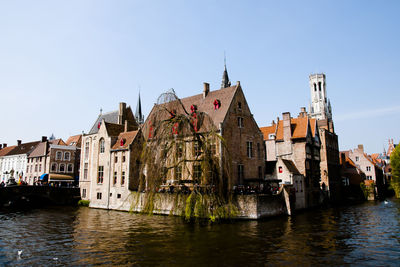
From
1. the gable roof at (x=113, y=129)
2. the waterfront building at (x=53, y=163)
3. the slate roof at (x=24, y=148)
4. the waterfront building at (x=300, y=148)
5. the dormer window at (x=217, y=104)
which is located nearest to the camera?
the dormer window at (x=217, y=104)

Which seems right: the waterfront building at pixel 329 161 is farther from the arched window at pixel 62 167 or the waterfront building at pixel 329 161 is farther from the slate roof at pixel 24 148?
the slate roof at pixel 24 148

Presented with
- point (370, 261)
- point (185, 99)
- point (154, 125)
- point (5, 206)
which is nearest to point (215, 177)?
point (154, 125)

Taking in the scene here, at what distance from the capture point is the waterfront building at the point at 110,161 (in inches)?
1564

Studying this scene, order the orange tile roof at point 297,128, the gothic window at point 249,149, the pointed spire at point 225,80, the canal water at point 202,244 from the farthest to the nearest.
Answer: the pointed spire at point 225,80 → the orange tile roof at point 297,128 → the gothic window at point 249,149 → the canal water at point 202,244

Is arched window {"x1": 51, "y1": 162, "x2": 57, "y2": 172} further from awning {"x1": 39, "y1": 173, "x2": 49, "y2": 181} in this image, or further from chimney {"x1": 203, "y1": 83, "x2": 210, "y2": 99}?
chimney {"x1": 203, "y1": 83, "x2": 210, "y2": 99}

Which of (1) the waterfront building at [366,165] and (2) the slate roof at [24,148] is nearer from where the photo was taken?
(1) the waterfront building at [366,165]

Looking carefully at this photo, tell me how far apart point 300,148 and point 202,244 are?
2807 centimetres

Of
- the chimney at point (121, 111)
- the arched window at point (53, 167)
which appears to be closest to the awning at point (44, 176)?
the arched window at point (53, 167)

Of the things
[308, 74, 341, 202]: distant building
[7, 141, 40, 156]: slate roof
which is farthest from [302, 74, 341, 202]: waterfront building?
[7, 141, 40, 156]: slate roof

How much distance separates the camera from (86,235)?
68.2ft

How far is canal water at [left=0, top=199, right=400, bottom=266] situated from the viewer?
1413 cm

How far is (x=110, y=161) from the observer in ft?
138

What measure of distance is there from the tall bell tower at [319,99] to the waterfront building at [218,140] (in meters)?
90.9

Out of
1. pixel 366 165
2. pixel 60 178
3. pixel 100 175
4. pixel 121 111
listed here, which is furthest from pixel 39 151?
pixel 366 165
